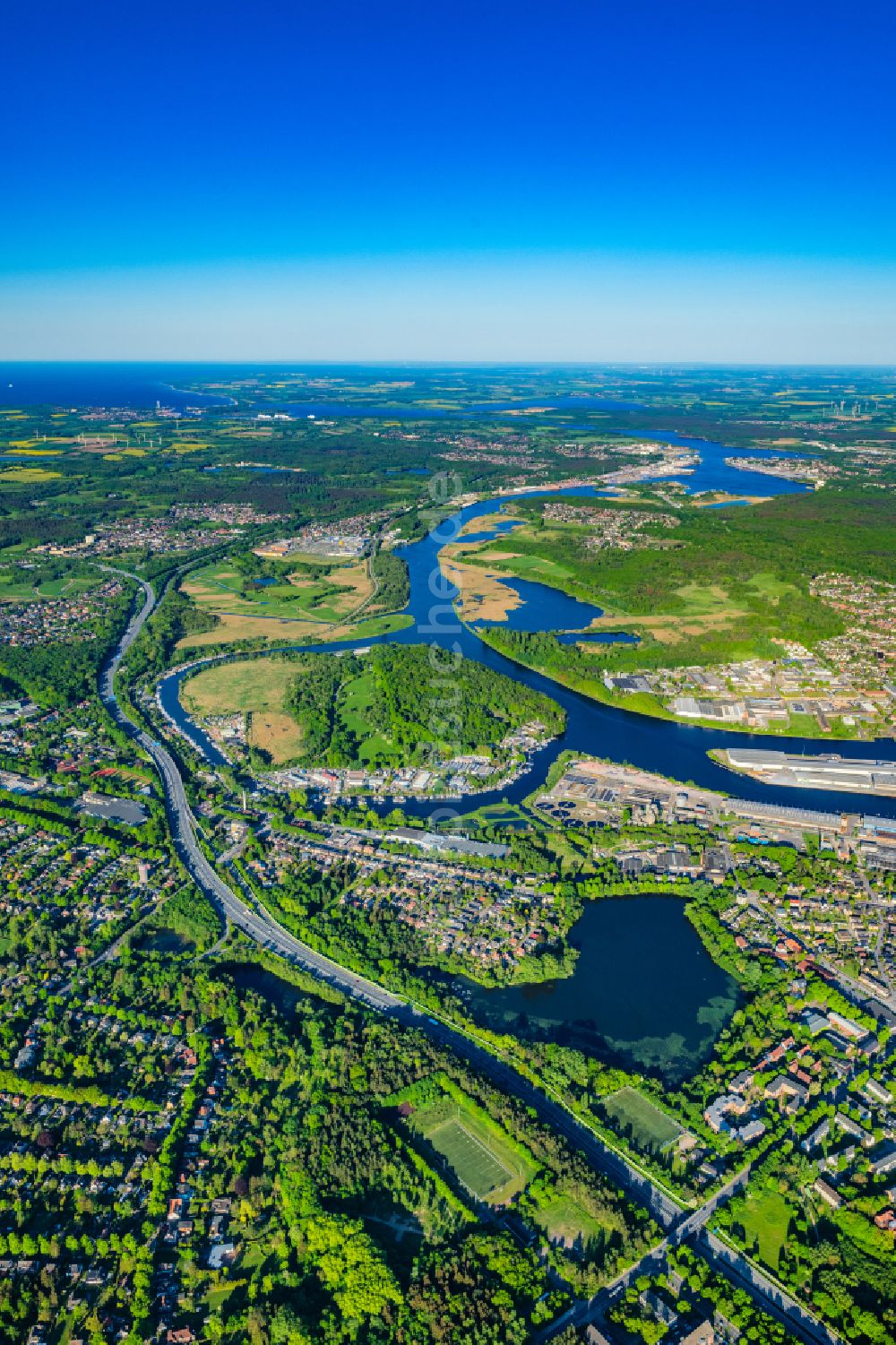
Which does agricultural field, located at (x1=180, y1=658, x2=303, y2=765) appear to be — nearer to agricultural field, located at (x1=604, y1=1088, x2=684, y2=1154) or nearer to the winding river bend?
the winding river bend

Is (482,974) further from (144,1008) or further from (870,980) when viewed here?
(870,980)

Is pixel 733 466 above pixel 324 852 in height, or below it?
above

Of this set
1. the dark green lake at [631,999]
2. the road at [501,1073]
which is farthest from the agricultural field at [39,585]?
the dark green lake at [631,999]

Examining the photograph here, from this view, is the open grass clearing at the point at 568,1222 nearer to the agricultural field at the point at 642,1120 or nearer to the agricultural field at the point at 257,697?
the agricultural field at the point at 642,1120

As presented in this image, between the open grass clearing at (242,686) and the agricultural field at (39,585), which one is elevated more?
the agricultural field at (39,585)

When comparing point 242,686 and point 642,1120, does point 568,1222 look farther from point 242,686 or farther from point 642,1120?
point 242,686

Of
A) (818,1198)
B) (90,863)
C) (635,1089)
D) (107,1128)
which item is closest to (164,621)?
(90,863)
